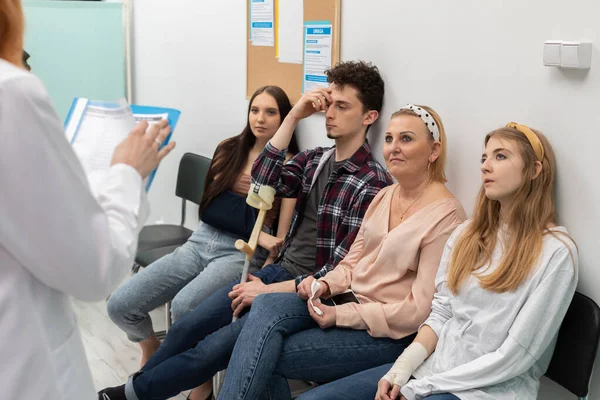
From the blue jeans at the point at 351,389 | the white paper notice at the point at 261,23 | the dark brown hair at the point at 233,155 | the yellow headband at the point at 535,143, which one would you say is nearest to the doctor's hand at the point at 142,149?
the blue jeans at the point at 351,389

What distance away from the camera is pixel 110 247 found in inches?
44.9

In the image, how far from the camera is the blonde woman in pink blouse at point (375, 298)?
215 cm

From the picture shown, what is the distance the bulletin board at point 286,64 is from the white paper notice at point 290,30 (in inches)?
1.4

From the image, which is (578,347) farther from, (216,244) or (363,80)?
(216,244)

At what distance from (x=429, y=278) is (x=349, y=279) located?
1.13ft

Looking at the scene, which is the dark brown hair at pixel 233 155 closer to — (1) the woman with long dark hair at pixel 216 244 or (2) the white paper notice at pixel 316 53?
(1) the woman with long dark hair at pixel 216 244

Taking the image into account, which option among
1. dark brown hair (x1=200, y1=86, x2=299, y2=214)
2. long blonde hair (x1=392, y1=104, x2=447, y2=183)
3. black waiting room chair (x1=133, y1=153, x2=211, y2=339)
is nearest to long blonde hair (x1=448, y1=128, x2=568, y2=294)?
long blonde hair (x1=392, y1=104, x2=447, y2=183)

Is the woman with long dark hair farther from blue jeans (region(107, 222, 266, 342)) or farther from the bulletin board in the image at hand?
the bulletin board

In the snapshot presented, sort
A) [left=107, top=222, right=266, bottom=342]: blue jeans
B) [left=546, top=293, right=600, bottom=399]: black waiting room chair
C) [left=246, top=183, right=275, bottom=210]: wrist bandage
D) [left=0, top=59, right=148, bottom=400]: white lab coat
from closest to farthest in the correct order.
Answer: [left=0, top=59, right=148, bottom=400]: white lab coat
[left=546, top=293, right=600, bottom=399]: black waiting room chair
[left=246, top=183, right=275, bottom=210]: wrist bandage
[left=107, top=222, right=266, bottom=342]: blue jeans

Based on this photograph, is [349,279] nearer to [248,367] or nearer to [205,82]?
[248,367]

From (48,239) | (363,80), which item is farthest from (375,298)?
(48,239)

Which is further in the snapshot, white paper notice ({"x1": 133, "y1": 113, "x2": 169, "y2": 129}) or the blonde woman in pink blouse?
the blonde woman in pink blouse

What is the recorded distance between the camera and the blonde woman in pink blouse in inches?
84.6

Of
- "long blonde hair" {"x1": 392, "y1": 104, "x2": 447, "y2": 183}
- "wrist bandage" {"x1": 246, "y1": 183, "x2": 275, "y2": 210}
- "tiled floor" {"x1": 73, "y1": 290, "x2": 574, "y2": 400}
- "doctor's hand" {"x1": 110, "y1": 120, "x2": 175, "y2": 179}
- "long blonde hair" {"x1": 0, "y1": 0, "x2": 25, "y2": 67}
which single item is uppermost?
"long blonde hair" {"x1": 0, "y1": 0, "x2": 25, "y2": 67}
